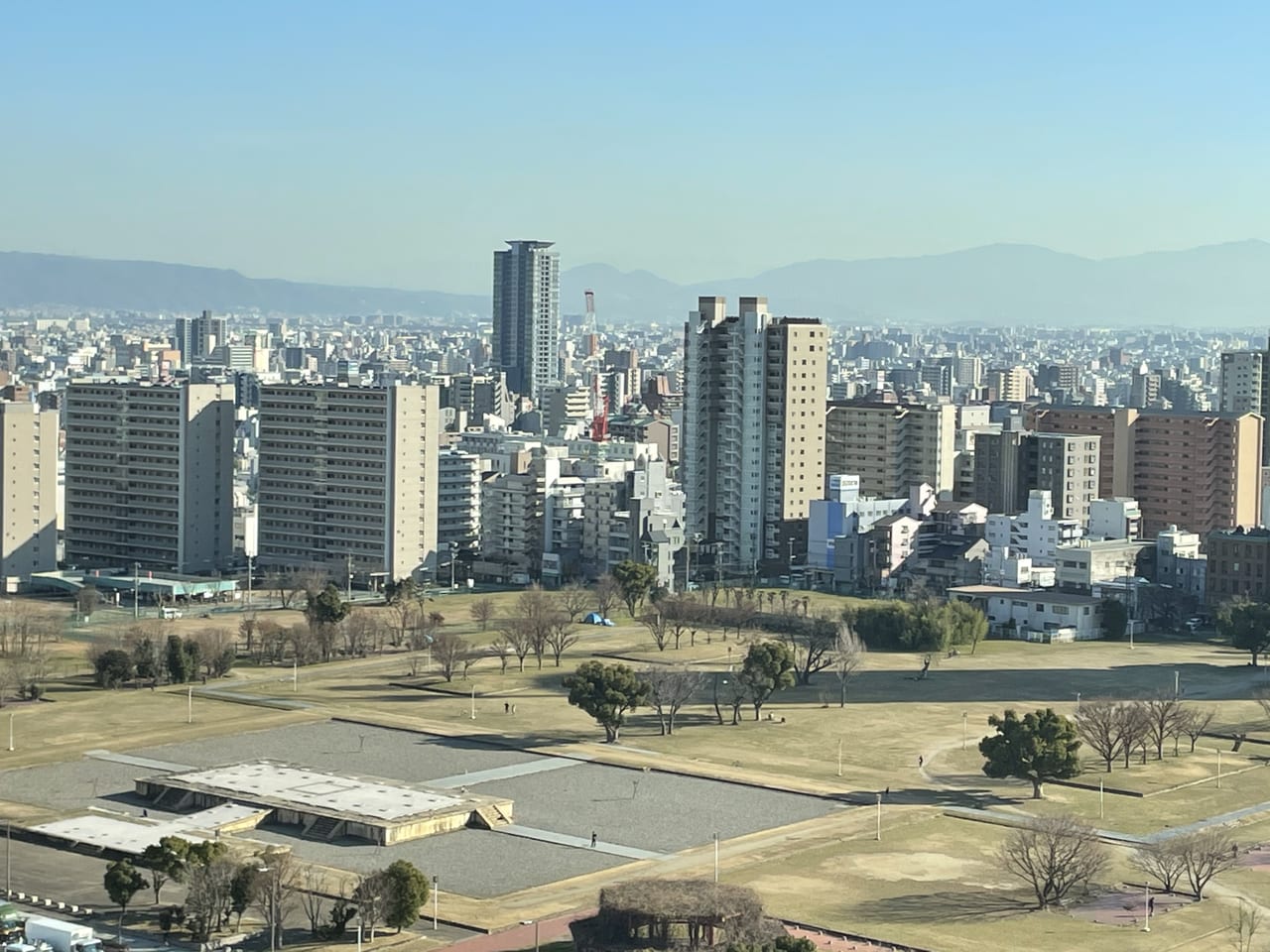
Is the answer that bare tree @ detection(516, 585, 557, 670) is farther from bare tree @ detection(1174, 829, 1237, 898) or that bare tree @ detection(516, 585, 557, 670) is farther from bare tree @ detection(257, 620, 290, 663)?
bare tree @ detection(1174, 829, 1237, 898)

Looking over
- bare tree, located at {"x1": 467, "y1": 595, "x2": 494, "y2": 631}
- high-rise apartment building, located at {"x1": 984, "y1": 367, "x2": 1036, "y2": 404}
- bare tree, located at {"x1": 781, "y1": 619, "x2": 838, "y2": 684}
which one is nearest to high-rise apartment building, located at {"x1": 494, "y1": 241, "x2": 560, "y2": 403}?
high-rise apartment building, located at {"x1": 984, "y1": 367, "x2": 1036, "y2": 404}

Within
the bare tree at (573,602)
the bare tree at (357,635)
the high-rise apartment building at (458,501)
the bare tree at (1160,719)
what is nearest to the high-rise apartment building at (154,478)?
the high-rise apartment building at (458,501)

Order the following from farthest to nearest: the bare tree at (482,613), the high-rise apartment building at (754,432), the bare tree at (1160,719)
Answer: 1. the high-rise apartment building at (754,432)
2. the bare tree at (482,613)
3. the bare tree at (1160,719)

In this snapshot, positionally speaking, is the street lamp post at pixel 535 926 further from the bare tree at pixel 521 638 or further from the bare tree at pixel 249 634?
the bare tree at pixel 249 634

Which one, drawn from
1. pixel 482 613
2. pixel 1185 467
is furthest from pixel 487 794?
pixel 1185 467

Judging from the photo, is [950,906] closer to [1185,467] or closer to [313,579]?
[313,579]

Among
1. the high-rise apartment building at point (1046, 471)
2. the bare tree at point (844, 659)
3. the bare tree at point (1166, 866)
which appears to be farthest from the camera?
the high-rise apartment building at point (1046, 471)
